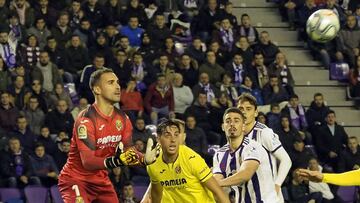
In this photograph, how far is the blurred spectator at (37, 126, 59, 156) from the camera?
56.3ft

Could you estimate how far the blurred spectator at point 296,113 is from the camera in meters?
20.0

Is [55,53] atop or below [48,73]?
atop

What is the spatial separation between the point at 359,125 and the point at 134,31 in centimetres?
455

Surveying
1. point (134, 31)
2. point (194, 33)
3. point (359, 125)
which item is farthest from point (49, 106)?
point (359, 125)

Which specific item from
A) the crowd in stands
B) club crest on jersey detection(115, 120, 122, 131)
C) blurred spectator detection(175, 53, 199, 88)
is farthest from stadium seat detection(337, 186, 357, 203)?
club crest on jersey detection(115, 120, 122, 131)

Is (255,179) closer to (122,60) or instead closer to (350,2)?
(122,60)

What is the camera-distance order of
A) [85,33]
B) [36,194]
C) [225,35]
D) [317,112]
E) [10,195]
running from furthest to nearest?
[225,35], [317,112], [85,33], [36,194], [10,195]

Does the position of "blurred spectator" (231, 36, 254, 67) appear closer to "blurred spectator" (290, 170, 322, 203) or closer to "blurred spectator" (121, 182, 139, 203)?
"blurred spectator" (290, 170, 322, 203)

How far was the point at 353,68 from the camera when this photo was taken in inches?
861

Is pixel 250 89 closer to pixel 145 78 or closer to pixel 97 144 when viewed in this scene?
pixel 145 78

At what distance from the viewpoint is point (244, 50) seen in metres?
20.9

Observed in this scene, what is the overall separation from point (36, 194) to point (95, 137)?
20.4 feet

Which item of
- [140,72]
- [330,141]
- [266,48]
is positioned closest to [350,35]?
[266,48]

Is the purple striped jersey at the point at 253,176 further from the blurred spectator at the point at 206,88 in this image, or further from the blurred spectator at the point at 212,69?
the blurred spectator at the point at 212,69
